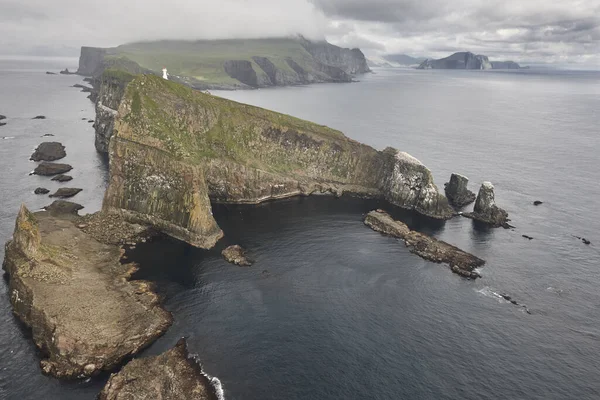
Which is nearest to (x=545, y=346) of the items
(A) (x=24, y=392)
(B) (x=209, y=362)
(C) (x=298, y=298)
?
(C) (x=298, y=298)

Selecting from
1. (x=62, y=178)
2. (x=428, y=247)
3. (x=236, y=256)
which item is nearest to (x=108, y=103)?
(x=62, y=178)

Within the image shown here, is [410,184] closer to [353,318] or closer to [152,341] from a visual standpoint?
[353,318]

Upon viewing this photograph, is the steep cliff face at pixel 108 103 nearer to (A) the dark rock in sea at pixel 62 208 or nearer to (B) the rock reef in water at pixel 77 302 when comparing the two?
(A) the dark rock in sea at pixel 62 208

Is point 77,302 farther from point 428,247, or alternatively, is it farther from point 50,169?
point 50,169

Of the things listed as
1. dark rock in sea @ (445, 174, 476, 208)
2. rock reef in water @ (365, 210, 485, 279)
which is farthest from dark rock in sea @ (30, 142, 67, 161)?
dark rock in sea @ (445, 174, 476, 208)

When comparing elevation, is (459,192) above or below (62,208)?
above

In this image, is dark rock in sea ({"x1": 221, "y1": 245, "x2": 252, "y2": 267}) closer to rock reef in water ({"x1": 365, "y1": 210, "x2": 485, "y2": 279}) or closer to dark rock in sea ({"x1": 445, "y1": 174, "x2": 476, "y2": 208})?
rock reef in water ({"x1": 365, "y1": 210, "x2": 485, "y2": 279})

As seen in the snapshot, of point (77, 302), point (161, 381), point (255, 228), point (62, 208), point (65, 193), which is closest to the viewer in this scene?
point (161, 381)

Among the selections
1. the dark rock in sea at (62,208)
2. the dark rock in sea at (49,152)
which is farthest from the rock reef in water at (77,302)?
the dark rock in sea at (49,152)
